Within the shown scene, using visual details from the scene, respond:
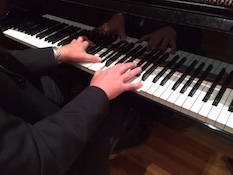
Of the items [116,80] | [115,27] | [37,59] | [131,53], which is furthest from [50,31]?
[116,80]

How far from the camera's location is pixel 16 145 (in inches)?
21.8

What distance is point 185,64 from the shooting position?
91 centimetres

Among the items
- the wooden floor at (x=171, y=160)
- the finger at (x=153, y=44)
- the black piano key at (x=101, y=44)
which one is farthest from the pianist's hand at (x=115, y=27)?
the wooden floor at (x=171, y=160)

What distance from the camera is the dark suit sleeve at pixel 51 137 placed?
545 mm

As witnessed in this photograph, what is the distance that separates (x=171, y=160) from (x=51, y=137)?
106 centimetres

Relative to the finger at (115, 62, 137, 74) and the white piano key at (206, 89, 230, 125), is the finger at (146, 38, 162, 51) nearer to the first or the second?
the finger at (115, 62, 137, 74)

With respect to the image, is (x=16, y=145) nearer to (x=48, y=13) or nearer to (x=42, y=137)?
(x=42, y=137)

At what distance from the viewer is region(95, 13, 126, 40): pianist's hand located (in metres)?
1.01

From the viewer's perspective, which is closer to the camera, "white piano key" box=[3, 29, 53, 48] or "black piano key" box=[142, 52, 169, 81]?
"black piano key" box=[142, 52, 169, 81]

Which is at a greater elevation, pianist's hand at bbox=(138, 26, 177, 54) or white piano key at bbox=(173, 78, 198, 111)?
pianist's hand at bbox=(138, 26, 177, 54)

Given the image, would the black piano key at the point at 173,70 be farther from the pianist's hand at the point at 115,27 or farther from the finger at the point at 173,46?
the pianist's hand at the point at 115,27

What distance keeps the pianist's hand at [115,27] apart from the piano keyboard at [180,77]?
44 mm

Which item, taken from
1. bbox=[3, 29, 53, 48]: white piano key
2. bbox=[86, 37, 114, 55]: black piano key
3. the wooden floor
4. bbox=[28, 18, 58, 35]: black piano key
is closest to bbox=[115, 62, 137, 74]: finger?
bbox=[86, 37, 114, 55]: black piano key

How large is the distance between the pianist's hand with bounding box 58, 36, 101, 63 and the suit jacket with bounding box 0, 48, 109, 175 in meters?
0.23
